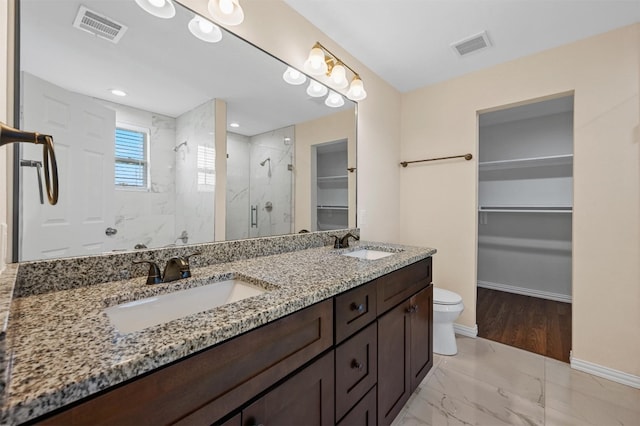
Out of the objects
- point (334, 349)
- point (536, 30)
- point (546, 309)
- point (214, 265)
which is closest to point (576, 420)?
point (334, 349)

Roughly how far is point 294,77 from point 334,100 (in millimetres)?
410

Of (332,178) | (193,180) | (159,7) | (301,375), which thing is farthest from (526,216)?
(159,7)

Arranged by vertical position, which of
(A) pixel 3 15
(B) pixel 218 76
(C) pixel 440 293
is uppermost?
(B) pixel 218 76

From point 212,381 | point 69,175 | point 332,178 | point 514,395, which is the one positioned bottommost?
point 514,395

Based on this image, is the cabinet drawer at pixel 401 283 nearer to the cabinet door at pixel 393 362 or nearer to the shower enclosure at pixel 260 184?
the cabinet door at pixel 393 362

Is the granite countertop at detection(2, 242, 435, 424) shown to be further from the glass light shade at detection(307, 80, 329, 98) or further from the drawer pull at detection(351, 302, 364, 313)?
the glass light shade at detection(307, 80, 329, 98)

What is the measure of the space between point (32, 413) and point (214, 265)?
0.87m

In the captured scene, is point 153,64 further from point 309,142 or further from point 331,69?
point 331,69

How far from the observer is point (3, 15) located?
0.76 meters

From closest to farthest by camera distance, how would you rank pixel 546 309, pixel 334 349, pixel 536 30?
pixel 334 349, pixel 536 30, pixel 546 309

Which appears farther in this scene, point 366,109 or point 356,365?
point 366,109

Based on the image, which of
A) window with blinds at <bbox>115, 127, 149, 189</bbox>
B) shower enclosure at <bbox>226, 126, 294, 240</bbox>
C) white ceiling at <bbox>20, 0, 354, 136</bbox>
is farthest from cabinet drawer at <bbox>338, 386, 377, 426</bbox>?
white ceiling at <bbox>20, 0, 354, 136</bbox>

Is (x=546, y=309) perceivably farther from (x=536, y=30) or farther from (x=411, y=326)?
(x=536, y=30)

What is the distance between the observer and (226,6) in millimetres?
1217
